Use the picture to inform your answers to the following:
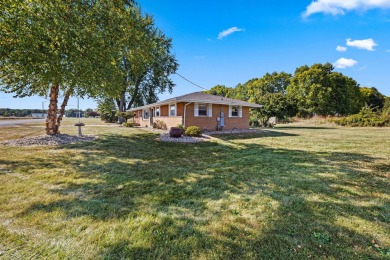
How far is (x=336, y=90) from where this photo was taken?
37.2 m

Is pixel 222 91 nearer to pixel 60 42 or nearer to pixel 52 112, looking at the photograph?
pixel 52 112

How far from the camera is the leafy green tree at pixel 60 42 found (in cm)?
663

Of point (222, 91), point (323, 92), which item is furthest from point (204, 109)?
point (222, 91)

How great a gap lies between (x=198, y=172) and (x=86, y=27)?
834 cm

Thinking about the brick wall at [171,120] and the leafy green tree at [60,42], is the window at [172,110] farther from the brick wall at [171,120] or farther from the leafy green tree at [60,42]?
the leafy green tree at [60,42]

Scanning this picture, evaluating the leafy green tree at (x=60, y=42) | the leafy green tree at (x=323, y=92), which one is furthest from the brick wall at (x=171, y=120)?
the leafy green tree at (x=323, y=92)

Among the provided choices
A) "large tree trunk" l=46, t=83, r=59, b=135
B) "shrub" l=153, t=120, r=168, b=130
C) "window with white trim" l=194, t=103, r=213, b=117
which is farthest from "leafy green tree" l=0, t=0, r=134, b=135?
"shrub" l=153, t=120, r=168, b=130

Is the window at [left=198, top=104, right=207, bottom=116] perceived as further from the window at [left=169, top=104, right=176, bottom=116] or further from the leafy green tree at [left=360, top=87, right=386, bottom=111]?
the leafy green tree at [left=360, top=87, right=386, bottom=111]

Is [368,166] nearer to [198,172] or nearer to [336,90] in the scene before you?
[198,172]

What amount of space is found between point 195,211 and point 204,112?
13.8 meters

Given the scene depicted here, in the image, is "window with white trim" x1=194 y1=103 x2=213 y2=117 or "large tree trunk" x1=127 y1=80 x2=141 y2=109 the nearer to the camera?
"window with white trim" x1=194 y1=103 x2=213 y2=117

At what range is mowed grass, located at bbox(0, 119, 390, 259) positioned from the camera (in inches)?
85.8

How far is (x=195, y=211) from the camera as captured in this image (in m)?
3.04

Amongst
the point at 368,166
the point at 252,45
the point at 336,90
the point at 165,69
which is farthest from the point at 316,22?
the point at 336,90
